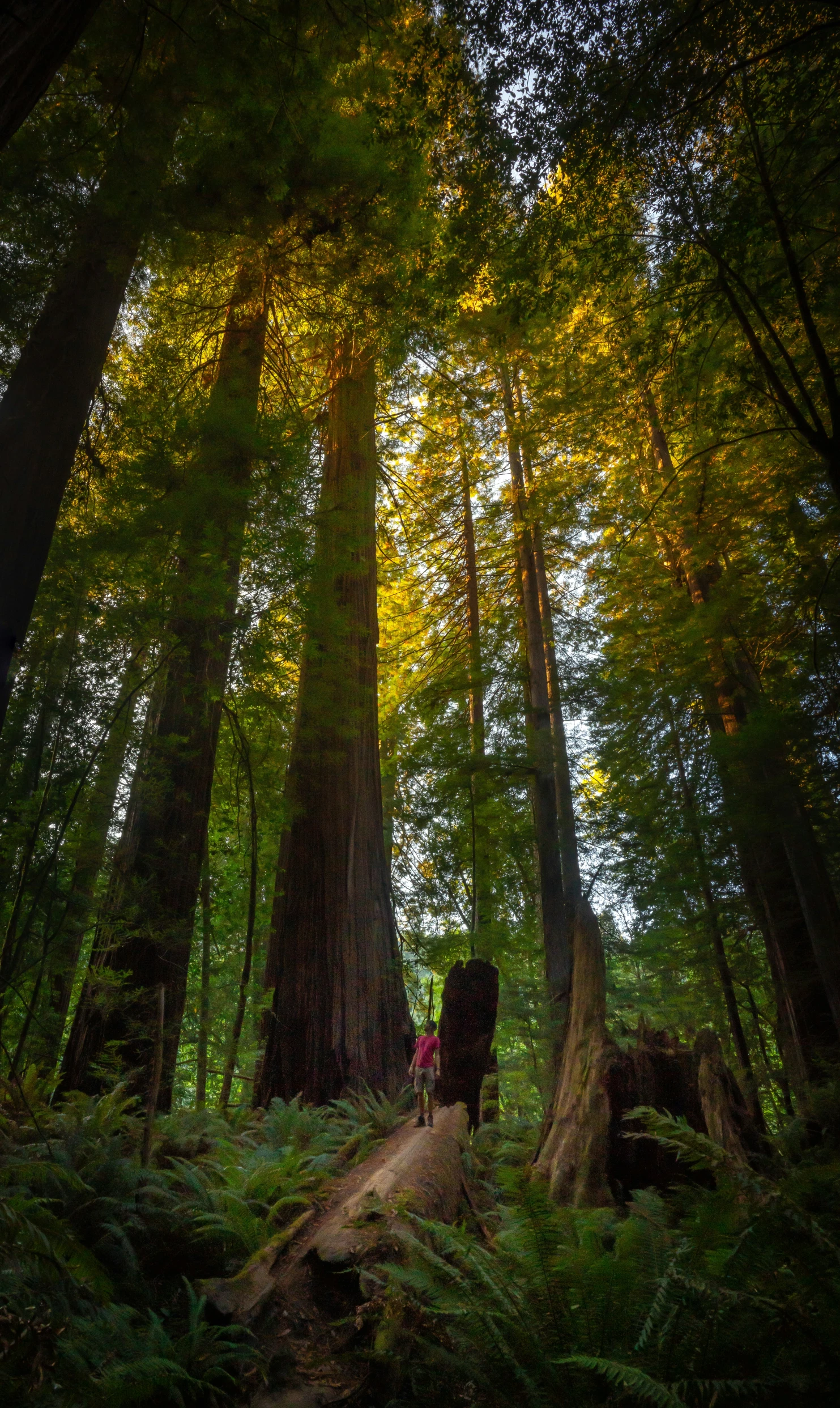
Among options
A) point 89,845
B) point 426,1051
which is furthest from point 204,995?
point 426,1051

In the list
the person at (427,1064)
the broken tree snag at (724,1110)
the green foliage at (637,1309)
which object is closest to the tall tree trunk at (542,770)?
the person at (427,1064)

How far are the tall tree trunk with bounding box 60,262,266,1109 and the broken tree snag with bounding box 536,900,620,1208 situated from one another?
308 cm

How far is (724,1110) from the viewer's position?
17.3ft

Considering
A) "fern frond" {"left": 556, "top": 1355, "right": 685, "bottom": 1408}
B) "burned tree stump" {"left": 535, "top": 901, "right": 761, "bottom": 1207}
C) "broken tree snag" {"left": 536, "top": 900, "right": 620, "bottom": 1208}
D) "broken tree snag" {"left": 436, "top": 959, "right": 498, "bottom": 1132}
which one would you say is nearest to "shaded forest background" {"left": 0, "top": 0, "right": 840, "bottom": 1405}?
"fern frond" {"left": 556, "top": 1355, "right": 685, "bottom": 1408}

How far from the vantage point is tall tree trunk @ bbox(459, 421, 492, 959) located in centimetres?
1112

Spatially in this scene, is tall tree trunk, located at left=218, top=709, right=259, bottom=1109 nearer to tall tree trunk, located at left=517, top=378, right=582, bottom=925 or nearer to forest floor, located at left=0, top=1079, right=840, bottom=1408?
forest floor, located at left=0, top=1079, right=840, bottom=1408

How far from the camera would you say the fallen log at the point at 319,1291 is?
2.39 metres

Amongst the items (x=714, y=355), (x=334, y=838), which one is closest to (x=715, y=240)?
(x=714, y=355)

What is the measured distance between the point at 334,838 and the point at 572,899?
13.0ft

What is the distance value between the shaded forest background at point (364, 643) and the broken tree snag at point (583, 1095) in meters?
0.46

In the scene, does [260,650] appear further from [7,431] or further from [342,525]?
[7,431]

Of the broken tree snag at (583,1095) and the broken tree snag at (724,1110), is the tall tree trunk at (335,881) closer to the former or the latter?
the broken tree snag at (583,1095)

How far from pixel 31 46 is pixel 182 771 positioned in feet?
15.8

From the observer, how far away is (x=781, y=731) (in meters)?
7.14
